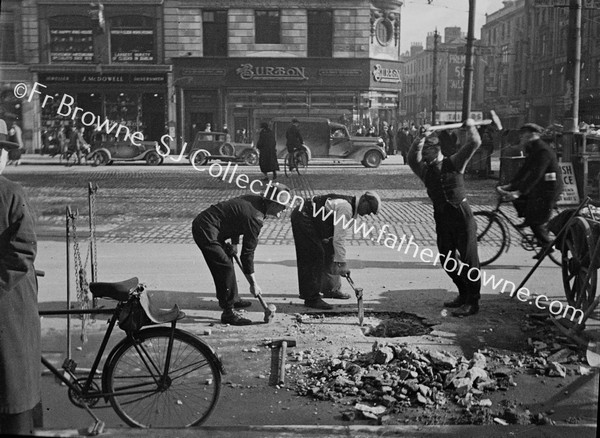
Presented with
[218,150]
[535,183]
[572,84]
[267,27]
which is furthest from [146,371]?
[572,84]

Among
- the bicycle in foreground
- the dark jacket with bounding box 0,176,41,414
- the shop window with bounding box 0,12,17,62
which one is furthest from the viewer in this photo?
the shop window with bounding box 0,12,17,62

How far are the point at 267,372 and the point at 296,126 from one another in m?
1.66

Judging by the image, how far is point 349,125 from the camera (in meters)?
4.19

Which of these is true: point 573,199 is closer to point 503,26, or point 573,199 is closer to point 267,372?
point 503,26

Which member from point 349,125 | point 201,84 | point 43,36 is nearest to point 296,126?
point 349,125

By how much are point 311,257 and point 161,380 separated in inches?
53.0

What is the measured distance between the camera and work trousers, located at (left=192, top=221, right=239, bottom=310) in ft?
14.7

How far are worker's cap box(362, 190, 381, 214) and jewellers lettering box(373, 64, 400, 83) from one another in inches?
30.9

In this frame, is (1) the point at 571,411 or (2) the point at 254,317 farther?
(2) the point at 254,317

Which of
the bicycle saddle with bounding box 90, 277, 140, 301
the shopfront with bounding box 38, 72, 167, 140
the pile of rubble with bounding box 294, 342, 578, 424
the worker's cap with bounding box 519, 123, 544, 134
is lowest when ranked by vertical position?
the pile of rubble with bounding box 294, 342, 578, 424

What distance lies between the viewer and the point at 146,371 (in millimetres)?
3902

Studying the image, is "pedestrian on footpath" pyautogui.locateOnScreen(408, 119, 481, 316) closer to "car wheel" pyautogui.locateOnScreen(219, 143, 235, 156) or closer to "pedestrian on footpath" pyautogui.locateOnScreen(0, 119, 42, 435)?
"car wheel" pyautogui.locateOnScreen(219, 143, 235, 156)

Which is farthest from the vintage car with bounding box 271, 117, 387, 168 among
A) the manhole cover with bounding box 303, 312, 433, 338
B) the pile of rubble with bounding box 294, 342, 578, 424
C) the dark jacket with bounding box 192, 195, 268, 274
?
the pile of rubble with bounding box 294, 342, 578, 424

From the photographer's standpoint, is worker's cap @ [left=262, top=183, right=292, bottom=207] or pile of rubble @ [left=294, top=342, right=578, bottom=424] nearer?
pile of rubble @ [left=294, top=342, right=578, bottom=424]
